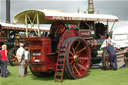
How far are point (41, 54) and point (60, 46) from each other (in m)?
0.60

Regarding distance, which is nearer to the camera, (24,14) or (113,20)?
(24,14)

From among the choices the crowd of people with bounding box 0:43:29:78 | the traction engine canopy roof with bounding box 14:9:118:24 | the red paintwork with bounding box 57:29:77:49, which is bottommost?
the crowd of people with bounding box 0:43:29:78

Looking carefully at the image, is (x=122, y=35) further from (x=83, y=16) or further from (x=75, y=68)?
(x=75, y=68)

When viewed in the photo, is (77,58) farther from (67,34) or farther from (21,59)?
(21,59)

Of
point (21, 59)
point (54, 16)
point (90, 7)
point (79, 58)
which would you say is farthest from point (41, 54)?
point (90, 7)

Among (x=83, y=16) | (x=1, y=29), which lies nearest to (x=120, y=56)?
(x=83, y=16)

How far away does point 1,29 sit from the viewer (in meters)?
11.7

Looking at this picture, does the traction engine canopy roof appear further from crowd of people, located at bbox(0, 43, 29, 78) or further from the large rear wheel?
crowd of people, located at bbox(0, 43, 29, 78)

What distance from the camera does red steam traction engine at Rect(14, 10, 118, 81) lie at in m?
6.30

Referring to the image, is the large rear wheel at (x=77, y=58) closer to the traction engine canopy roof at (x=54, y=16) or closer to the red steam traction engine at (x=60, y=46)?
the red steam traction engine at (x=60, y=46)

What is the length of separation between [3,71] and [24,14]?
2004 mm

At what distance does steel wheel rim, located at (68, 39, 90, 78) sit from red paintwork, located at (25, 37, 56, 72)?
0.62 metres

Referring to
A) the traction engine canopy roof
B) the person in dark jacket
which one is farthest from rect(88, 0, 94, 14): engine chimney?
the person in dark jacket

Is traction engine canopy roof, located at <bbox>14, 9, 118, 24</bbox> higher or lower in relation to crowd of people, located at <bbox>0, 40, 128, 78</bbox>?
higher
